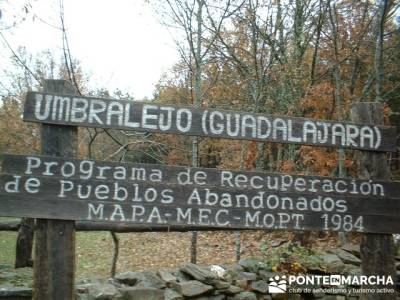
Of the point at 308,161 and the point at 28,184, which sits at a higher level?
the point at 308,161

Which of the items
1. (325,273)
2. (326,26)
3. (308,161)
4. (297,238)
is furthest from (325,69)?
(325,273)

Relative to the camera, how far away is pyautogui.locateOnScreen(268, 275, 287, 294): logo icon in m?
4.52

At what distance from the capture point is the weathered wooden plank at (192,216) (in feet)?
10.7

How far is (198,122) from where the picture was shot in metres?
3.61

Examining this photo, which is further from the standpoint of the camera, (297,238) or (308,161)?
(308,161)

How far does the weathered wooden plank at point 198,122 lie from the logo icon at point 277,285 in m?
1.73

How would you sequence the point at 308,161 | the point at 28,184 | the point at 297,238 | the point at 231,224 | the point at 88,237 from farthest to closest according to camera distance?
the point at 88,237
the point at 308,161
the point at 297,238
the point at 231,224
the point at 28,184

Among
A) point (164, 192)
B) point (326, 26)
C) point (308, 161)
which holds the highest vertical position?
point (326, 26)

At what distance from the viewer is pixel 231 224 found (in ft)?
11.5

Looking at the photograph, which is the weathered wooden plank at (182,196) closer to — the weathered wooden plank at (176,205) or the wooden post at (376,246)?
the weathered wooden plank at (176,205)

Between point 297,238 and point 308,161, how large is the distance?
288cm

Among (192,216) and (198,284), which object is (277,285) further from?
(192,216)

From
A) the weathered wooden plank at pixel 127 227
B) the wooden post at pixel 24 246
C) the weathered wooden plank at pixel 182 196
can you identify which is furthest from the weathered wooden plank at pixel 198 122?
the wooden post at pixel 24 246

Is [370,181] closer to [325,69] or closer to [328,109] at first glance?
[328,109]
